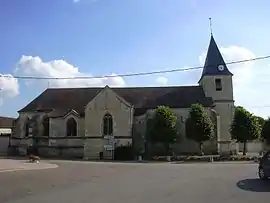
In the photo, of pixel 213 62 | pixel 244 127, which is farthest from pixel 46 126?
pixel 244 127

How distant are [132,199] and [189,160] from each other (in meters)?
35.2

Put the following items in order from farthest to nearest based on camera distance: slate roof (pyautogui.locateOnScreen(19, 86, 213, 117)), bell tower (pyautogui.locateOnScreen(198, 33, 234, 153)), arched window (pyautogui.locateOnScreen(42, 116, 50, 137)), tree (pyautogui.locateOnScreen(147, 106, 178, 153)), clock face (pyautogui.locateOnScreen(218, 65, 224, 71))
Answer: clock face (pyautogui.locateOnScreen(218, 65, 224, 71)) → arched window (pyautogui.locateOnScreen(42, 116, 50, 137)) → bell tower (pyautogui.locateOnScreen(198, 33, 234, 153)) → slate roof (pyautogui.locateOnScreen(19, 86, 213, 117)) → tree (pyautogui.locateOnScreen(147, 106, 178, 153))

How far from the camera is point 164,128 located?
Answer: 52406mm

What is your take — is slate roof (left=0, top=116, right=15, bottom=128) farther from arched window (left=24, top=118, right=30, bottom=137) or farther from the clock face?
the clock face

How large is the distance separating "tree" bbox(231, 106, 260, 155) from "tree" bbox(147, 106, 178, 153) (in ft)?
28.1

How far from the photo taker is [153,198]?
12523 mm

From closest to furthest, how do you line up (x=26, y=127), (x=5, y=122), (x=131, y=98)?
1. (x=26, y=127)
2. (x=131, y=98)
3. (x=5, y=122)

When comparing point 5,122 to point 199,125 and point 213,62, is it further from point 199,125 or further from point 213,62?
point 199,125

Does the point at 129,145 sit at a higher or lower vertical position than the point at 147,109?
lower

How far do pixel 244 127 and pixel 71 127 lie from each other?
2476 centimetres

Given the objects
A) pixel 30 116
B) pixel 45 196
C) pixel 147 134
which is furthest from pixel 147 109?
pixel 45 196

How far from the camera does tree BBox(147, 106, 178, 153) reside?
52188 millimetres

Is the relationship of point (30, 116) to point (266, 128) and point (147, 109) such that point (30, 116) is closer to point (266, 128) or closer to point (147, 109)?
point (147, 109)

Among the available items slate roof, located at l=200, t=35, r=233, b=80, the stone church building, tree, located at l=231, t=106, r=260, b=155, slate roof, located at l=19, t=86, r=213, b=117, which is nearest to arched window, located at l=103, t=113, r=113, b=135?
the stone church building
